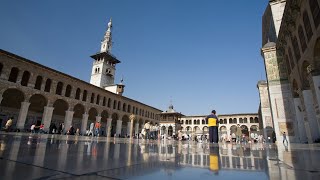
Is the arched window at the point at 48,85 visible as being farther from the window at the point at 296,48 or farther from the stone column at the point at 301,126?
the stone column at the point at 301,126

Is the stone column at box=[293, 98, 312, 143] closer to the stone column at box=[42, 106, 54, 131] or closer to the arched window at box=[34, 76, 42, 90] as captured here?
the stone column at box=[42, 106, 54, 131]

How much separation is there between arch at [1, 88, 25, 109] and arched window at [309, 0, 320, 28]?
2667 centimetres

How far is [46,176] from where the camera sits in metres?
1.09

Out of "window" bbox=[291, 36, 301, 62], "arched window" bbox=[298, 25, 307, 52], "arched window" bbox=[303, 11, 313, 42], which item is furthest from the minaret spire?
"arched window" bbox=[303, 11, 313, 42]

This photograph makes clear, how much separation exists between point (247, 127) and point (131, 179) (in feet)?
177

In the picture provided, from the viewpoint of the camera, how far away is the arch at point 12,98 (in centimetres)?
2184

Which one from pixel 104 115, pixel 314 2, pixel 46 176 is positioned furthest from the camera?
pixel 104 115

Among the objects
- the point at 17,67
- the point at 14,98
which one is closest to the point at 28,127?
the point at 14,98

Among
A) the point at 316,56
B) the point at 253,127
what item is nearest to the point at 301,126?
the point at 316,56

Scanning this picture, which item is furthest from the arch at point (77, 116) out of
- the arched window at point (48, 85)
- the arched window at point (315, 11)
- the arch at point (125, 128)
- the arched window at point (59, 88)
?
the arched window at point (315, 11)

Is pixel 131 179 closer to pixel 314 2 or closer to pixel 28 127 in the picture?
pixel 314 2

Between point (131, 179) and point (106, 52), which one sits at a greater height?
point (106, 52)

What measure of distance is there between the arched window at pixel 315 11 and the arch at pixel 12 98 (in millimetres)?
26666

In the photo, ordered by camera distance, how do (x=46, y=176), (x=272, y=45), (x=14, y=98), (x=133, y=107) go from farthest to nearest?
(x=133, y=107) → (x=14, y=98) → (x=272, y=45) → (x=46, y=176)
